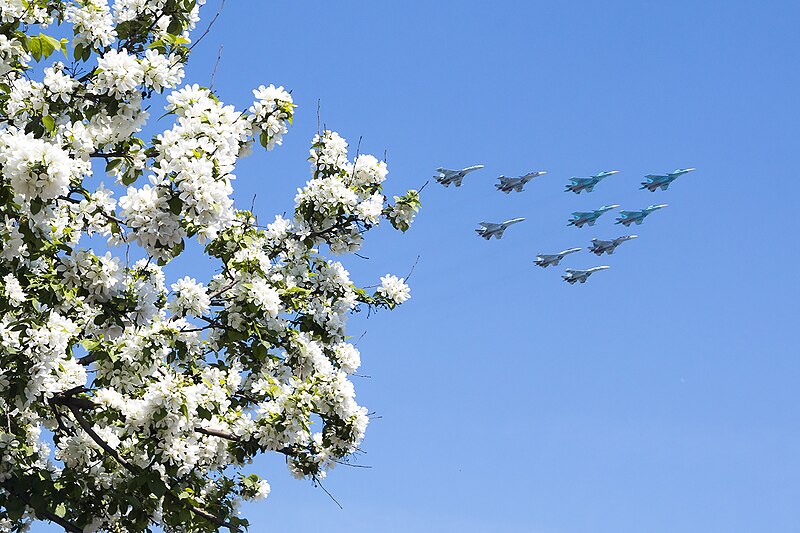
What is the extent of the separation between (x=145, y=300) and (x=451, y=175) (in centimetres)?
2229

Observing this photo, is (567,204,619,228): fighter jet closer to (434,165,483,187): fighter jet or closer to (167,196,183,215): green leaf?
→ (434,165,483,187): fighter jet

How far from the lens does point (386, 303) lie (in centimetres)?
1380

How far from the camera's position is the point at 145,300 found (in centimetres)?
984

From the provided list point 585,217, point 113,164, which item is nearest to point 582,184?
point 585,217

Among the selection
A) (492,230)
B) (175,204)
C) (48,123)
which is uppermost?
(492,230)

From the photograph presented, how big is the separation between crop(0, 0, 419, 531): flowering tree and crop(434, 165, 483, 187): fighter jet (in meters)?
17.8

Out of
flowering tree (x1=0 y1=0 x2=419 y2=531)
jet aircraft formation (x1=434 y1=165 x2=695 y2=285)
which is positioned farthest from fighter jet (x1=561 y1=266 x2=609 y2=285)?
flowering tree (x1=0 y1=0 x2=419 y2=531)

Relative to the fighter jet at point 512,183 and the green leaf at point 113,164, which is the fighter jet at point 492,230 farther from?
the green leaf at point 113,164

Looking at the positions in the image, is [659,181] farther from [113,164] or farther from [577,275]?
[113,164]

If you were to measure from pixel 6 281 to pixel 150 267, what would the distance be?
2.69m

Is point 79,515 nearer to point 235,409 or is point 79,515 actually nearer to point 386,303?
point 235,409

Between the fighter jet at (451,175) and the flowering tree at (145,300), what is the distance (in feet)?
58.5

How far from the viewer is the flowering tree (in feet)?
29.4

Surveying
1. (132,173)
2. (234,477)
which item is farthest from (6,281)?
(234,477)
